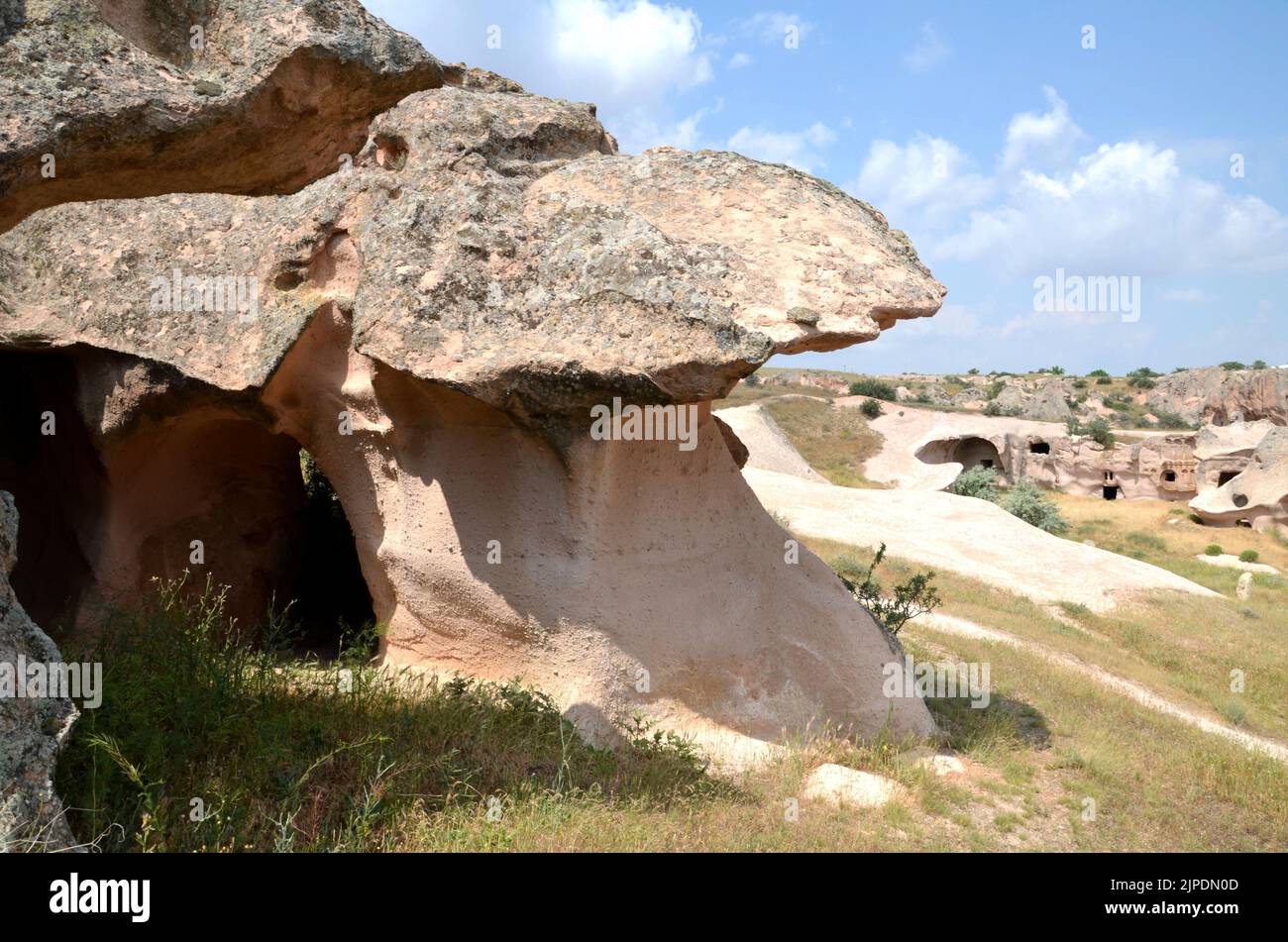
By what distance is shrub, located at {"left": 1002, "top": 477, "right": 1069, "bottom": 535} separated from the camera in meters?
22.5

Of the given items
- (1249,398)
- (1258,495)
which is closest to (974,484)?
(1258,495)

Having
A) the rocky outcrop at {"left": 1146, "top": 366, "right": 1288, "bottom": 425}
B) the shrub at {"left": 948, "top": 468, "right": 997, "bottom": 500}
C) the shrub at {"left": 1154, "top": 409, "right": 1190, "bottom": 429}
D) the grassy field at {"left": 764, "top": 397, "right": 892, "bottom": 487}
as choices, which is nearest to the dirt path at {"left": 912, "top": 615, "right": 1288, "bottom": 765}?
the shrub at {"left": 948, "top": 468, "right": 997, "bottom": 500}

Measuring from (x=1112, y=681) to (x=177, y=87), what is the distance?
9.61m

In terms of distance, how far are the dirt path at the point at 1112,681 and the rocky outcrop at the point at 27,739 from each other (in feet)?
25.6

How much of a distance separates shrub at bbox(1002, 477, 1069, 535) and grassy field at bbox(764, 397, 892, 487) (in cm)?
483

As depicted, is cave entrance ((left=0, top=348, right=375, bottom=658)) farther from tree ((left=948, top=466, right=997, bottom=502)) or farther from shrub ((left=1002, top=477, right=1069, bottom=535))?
tree ((left=948, top=466, right=997, bottom=502))

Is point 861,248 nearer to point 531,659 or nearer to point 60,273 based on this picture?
point 531,659

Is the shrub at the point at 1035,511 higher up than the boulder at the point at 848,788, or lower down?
higher up

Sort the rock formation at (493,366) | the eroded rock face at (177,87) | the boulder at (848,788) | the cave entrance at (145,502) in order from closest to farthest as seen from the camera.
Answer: the eroded rock face at (177,87), the rock formation at (493,366), the boulder at (848,788), the cave entrance at (145,502)

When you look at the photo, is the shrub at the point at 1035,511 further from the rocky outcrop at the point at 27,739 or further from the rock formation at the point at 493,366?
the rocky outcrop at the point at 27,739

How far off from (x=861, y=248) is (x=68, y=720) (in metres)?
4.33

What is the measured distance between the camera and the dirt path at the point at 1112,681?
Result: 27.9 feet

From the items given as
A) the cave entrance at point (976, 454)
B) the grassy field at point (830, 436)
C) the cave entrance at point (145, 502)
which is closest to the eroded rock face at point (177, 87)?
the cave entrance at point (145, 502)

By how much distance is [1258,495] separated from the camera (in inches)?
912
